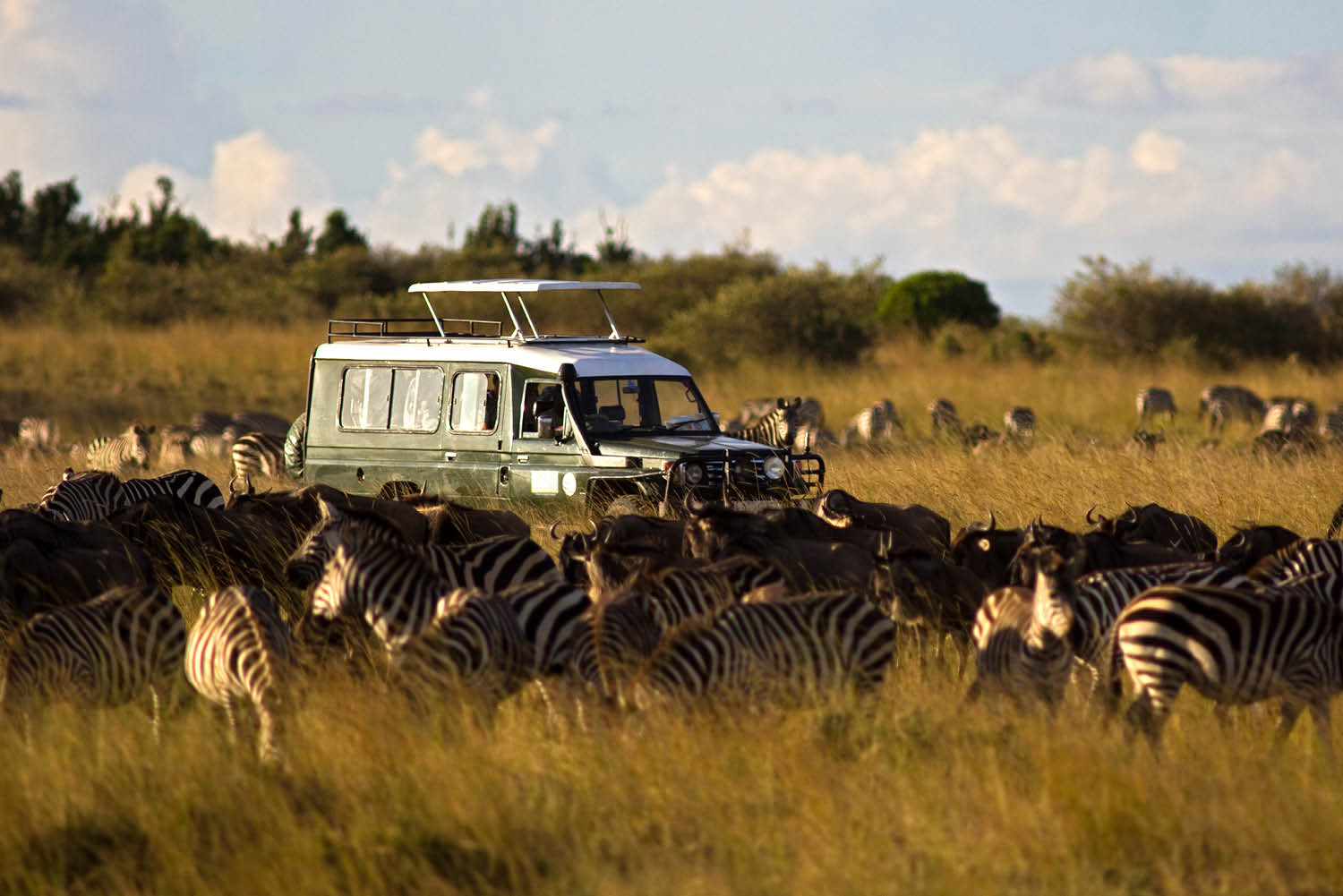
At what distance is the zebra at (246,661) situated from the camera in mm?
7652

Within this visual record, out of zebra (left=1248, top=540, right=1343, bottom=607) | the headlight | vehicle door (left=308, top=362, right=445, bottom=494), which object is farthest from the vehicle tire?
zebra (left=1248, top=540, right=1343, bottom=607)

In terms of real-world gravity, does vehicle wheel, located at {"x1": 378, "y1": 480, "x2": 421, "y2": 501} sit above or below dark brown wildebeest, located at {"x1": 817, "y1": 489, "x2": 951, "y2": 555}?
below

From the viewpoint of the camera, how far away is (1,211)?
56.5m

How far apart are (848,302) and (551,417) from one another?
28.4 metres

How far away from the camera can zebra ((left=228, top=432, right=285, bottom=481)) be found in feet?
63.9

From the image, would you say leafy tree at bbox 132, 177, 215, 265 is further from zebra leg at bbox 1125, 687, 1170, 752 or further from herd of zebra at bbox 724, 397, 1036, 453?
zebra leg at bbox 1125, 687, 1170, 752

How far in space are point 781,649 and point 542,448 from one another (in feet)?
21.2

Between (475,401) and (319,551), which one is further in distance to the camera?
(475,401)

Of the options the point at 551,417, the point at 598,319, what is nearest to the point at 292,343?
the point at 598,319

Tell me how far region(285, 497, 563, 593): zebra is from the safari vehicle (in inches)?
140

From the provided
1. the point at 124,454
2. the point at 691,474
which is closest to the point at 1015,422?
the point at 691,474

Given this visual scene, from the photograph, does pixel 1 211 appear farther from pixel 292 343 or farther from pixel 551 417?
pixel 551 417

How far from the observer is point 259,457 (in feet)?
64.8

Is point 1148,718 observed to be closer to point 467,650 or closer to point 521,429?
point 467,650
